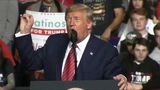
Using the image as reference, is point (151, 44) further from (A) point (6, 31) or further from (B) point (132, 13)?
(A) point (6, 31)

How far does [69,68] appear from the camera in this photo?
3.70 meters

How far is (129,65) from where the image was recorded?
236 inches

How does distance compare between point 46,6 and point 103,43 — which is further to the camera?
point 46,6

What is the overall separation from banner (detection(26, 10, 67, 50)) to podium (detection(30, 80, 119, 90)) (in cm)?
313

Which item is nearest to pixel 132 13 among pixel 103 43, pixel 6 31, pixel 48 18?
pixel 48 18

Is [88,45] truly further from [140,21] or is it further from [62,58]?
[140,21]

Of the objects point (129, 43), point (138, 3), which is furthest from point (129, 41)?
point (138, 3)

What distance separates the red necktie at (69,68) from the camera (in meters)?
3.68

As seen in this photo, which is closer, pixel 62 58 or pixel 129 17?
pixel 62 58

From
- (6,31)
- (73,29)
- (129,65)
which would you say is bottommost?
(129,65)

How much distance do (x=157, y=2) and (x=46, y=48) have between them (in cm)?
342

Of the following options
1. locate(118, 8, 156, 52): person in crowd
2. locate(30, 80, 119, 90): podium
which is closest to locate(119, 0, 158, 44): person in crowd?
A: locate(118, 8, 156, 52): person in crowd

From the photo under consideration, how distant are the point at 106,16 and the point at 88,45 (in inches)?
117

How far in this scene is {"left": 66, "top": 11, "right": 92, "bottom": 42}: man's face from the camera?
12.1 ft
